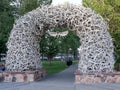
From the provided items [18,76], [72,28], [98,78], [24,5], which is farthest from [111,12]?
[18,76]

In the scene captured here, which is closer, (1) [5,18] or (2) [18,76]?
(2) [18,76]

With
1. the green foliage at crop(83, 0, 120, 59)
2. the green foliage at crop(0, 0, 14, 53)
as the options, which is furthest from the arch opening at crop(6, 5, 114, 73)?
the green foliage at crop(0, 0, 14, 53)

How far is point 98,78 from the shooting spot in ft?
50.3

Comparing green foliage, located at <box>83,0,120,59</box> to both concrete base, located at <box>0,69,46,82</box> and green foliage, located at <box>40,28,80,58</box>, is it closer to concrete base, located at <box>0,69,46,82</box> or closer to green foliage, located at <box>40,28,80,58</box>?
green foliage, located at <box>40,28,80,58</box>

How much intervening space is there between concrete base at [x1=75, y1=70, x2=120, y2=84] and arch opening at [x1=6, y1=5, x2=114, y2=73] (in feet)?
1.79

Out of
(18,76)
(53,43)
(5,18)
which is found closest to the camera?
(18,76)

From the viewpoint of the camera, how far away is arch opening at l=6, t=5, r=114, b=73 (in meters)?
15.9

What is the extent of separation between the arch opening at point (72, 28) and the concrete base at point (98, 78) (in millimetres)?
545

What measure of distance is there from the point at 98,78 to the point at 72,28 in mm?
3417

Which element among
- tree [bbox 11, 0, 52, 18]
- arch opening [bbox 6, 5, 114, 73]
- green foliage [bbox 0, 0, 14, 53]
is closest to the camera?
arch opening [bbox 6, 5, 114, 73]

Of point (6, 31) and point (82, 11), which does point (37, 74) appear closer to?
point (82, 11)

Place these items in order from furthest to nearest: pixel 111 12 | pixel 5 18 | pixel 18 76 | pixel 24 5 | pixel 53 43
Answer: pixel 53 43, pixel 24 5, pixel 5 18, pixel 111 12, pixel 18 76

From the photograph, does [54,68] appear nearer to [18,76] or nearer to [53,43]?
[53,43]

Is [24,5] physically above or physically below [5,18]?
above
